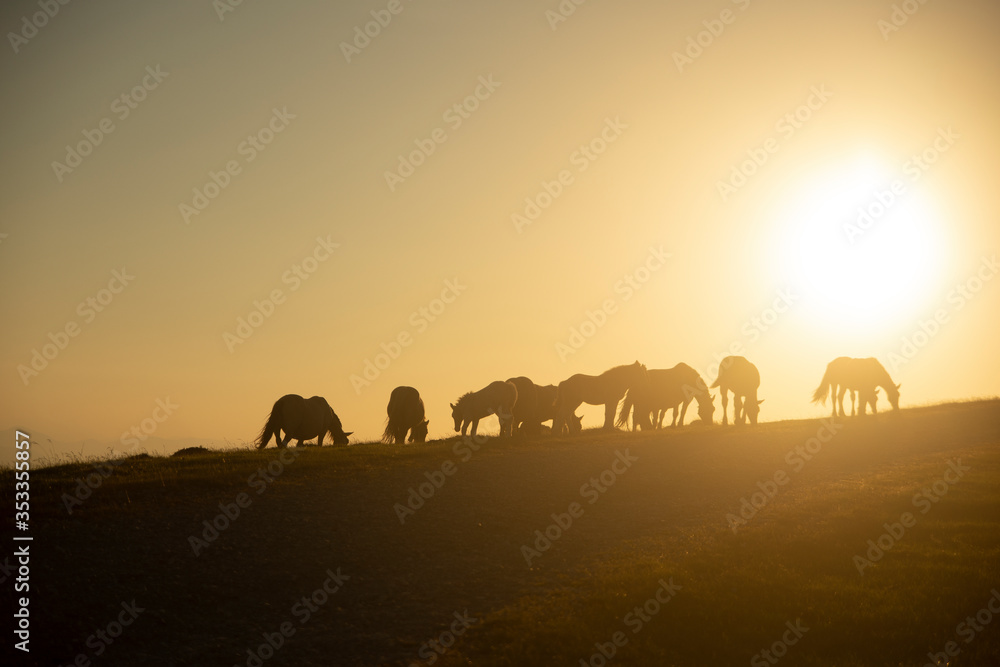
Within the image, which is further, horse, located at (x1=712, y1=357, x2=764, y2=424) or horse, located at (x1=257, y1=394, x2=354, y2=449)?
horse, located at (x1=712, y1=357, x2=764, y2=424)

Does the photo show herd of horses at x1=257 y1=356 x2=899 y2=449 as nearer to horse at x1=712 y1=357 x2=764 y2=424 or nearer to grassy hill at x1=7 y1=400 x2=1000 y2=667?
horse at x1=712 y1=357 x2=764 y2=424

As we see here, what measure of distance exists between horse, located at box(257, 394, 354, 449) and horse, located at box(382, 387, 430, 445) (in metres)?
2.78

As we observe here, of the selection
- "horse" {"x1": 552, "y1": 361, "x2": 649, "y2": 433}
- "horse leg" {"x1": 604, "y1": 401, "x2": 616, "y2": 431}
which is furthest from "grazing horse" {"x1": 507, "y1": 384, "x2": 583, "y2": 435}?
"horse leg" {"x1": 604, "y1": 401, "x2": 616, "y2": 431}

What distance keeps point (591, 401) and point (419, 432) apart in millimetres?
8362

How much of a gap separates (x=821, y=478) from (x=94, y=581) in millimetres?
19837

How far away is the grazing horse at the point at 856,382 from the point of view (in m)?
37.2

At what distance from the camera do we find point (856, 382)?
37469mm

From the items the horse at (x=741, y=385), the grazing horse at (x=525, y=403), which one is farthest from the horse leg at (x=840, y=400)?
the grazing horse at (x=525, y=403)

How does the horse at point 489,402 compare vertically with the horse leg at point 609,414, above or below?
below

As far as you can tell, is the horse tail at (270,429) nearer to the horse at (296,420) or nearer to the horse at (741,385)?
the horse at (296,420)

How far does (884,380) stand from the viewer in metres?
37.2

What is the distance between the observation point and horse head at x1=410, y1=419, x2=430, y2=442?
33719mm

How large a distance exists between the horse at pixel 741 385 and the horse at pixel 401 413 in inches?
606

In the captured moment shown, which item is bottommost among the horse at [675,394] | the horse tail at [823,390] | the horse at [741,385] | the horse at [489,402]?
the horse at [489,402]
